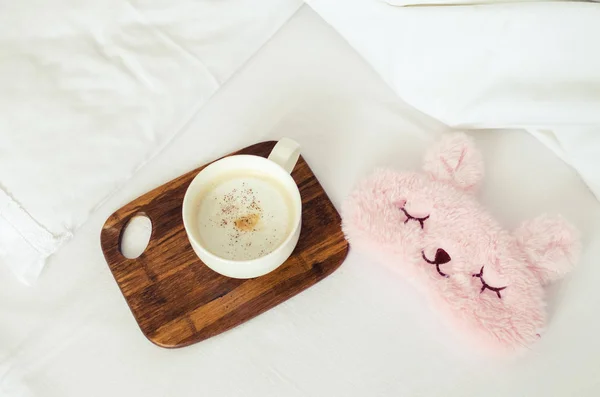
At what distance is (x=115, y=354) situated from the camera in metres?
0.54

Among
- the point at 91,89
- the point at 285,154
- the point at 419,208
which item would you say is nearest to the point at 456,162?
the point at 419,208

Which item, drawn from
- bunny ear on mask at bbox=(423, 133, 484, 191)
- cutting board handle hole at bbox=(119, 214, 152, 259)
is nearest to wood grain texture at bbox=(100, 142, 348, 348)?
cutting board handle hole at bbox=(119, 214, 152, 259)

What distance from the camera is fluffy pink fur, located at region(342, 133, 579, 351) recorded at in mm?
515

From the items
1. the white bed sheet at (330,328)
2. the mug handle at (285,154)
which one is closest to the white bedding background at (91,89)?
the white bed sheet at (330,328)

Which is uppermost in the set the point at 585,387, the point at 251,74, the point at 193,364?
the point at 251,74

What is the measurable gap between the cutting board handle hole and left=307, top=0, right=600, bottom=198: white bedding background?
0.33 meters

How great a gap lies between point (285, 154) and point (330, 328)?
175 mm

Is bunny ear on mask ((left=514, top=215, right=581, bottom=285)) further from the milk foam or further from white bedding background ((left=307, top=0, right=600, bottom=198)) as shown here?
the milk foam

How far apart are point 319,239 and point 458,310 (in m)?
0.15

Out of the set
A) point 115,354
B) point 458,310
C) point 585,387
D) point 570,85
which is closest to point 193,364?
point 115,354

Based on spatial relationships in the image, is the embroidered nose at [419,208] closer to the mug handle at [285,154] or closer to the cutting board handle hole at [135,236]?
the mug handle at [285,154]

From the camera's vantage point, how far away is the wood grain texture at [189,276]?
21.1 inches

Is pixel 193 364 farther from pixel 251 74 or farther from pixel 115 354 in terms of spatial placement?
pixel 251 74

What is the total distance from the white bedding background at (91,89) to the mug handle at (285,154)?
138 millimetres
